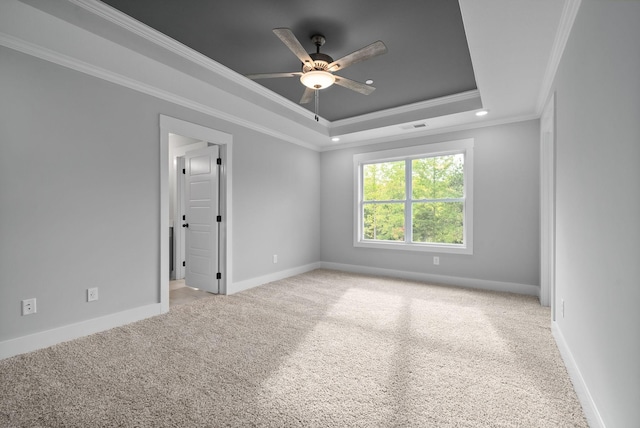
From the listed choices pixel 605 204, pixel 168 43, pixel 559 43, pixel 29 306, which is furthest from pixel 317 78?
pixel 29 306

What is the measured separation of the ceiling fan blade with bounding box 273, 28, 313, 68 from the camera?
2059 millimetres

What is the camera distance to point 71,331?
2.66m

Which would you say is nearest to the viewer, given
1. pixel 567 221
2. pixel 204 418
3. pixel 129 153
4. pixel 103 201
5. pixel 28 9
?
pixel 204 418

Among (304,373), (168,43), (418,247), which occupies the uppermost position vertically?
(168,43)

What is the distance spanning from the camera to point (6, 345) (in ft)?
7.59

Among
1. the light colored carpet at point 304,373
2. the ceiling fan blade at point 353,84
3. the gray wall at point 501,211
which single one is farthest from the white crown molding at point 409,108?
the light colored carpet at point 304,373

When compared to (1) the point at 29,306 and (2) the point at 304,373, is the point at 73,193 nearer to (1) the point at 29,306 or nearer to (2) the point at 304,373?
(1) the point at 29,306

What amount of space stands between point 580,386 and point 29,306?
393cm

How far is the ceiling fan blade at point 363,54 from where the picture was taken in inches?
87.0

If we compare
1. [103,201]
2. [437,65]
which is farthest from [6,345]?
[437,65]

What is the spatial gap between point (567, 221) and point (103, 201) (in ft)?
12.8

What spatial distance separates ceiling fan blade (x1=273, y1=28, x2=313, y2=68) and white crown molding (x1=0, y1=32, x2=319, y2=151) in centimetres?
179

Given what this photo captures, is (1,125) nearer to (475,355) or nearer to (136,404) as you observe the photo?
(136,404)

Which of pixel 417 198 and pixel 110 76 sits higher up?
→ pixel 110 76
